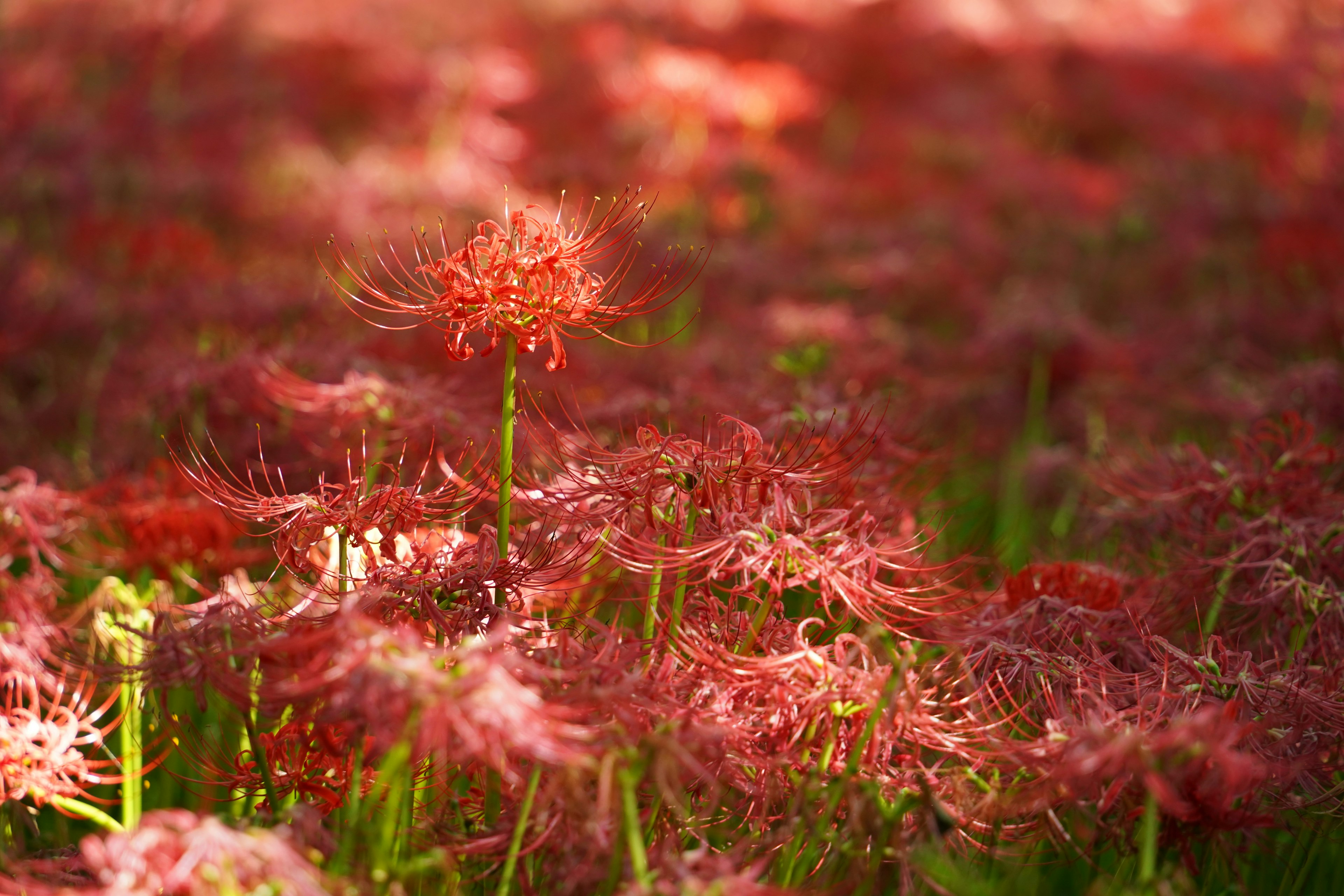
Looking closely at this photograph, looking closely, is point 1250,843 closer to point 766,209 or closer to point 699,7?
point 766,209

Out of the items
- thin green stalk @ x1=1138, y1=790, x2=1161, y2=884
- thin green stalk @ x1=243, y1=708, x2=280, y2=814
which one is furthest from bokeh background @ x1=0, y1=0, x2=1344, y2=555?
thin green stalk @ x1=1138, y1=790, x2=1161, y2=884

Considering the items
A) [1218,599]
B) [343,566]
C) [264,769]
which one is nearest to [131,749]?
[264,769]

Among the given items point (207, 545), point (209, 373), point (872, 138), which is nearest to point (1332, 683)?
point (207, 545)

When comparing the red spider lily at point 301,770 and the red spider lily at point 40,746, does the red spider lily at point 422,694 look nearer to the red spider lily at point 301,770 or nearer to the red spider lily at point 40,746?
the red spider lily at point 301,770

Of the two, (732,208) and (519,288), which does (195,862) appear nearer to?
(519,288)

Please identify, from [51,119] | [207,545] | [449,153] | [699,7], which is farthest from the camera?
[699,7]

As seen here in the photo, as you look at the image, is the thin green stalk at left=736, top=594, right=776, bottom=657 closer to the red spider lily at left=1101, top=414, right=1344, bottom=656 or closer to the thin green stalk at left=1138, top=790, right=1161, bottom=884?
the thin green stalk at left=1138, top=790, right=1161, bottom=884
